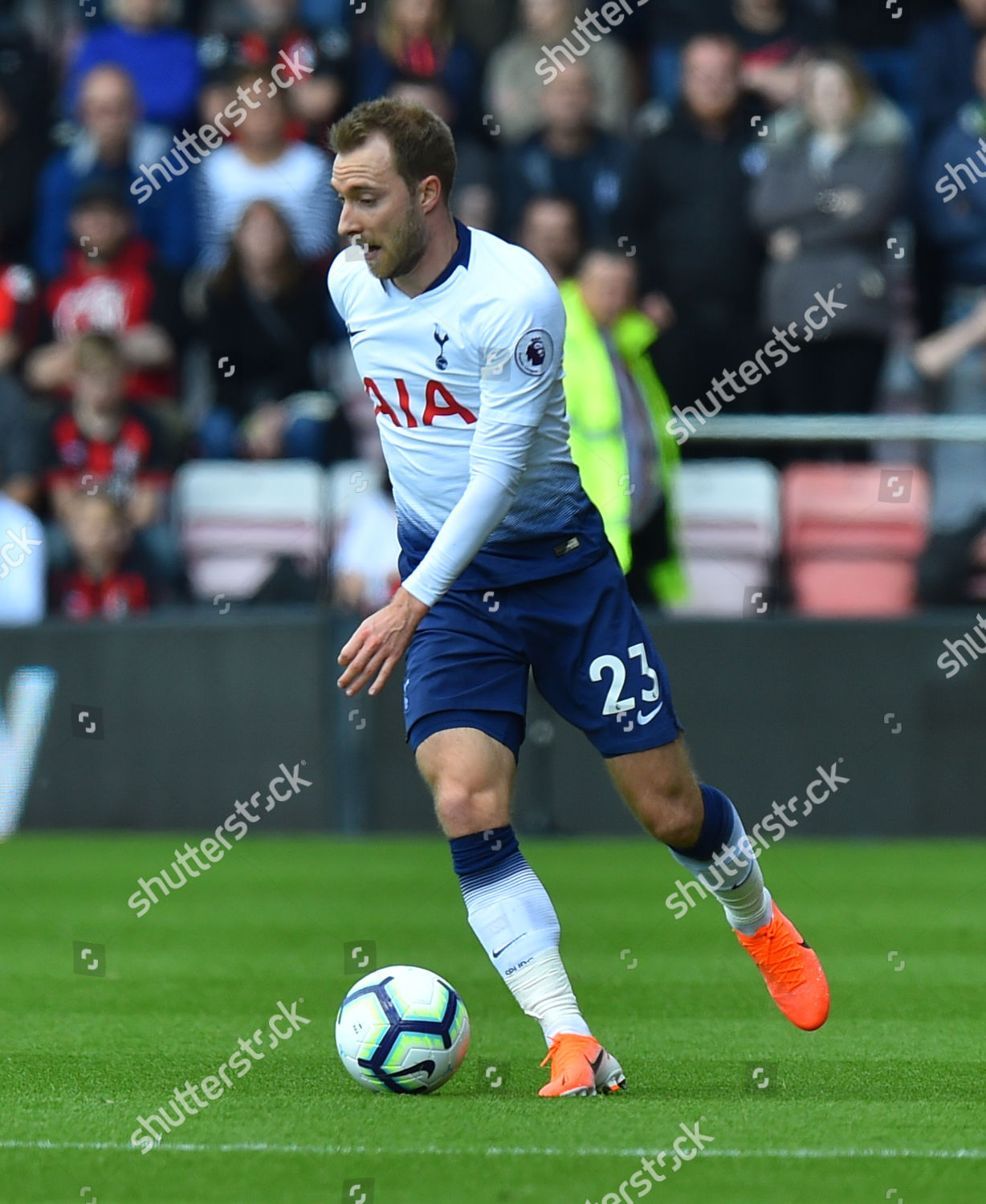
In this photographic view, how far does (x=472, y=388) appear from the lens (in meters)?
5.93

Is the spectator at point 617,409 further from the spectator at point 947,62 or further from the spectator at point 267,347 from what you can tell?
the spectator at point 947,62

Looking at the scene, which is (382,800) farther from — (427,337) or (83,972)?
(427,337)

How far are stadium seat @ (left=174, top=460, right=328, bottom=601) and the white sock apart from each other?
698 cm

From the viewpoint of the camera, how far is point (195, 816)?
41.2 feet

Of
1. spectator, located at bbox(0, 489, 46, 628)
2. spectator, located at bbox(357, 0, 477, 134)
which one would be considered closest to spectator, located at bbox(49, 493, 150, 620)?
spectator, located at bbox(0, 489, 46, 628)

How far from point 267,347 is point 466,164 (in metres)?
1.71

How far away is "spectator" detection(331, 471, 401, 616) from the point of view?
12477 millimetres

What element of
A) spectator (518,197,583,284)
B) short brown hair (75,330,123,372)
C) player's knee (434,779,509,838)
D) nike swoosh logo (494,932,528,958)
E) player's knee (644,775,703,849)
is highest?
spectator (518,197,583,284)

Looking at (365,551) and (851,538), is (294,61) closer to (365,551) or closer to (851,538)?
(365,551)

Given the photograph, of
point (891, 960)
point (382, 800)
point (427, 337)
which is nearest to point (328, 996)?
point (891, 960)

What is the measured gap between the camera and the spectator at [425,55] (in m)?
13.9

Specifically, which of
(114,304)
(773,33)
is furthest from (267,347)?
(773,33)

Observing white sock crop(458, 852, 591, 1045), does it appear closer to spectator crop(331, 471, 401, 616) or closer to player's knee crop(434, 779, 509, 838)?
player's knee crop(434, 779, 509, 838)

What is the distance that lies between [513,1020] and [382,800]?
5.33 meters
